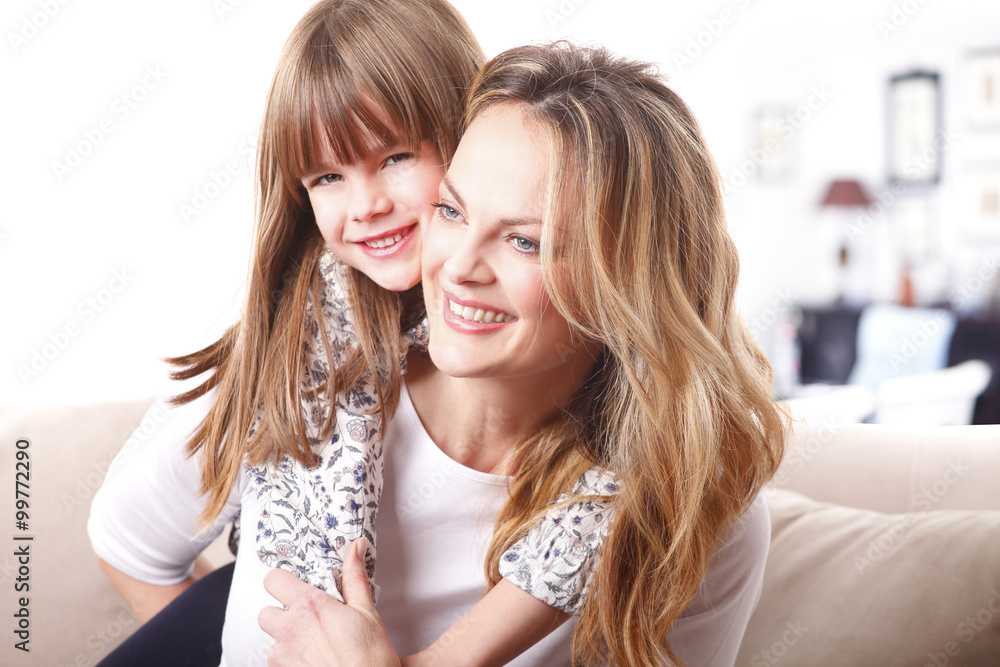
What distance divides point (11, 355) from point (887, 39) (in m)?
5.32

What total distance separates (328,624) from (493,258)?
53cm

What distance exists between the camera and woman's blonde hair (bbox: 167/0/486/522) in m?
1.17

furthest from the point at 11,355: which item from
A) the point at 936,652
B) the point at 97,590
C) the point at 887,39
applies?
the point at 887,39

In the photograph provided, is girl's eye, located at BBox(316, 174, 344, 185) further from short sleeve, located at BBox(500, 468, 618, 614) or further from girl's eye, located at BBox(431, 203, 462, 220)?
short sleeve, located at BBox(500, 468, 618, 614)

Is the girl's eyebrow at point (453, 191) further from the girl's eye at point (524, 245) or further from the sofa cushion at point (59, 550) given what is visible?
the sofa cushion at point (59, 550)

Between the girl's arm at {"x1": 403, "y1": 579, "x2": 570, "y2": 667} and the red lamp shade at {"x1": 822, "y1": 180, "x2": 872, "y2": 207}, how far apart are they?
4.71 m

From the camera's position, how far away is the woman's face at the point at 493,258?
1.00 meters

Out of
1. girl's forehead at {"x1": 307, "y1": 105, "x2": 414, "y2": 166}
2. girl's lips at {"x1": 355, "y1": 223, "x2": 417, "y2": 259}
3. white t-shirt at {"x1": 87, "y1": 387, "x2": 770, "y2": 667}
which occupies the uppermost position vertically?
girl's forehead at {"x1": 307, "y1": 105, "x2": 414, "y2": 166}

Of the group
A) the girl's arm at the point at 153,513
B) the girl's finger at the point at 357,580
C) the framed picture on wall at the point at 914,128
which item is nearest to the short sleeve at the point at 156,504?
the girl's arm at the point at 153,513

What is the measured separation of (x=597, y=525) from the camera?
114cm

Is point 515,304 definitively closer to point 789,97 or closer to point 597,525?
point 597,525

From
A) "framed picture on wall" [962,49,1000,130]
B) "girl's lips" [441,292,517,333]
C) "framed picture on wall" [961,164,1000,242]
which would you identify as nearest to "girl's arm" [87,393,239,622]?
"girl's lips" [441,292,517,333]

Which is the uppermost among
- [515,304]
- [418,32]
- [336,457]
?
[418,32]

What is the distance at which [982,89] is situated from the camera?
5.18 meters
